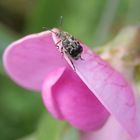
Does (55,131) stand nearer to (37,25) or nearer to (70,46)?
(70,46)

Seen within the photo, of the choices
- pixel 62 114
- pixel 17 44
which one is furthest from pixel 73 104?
pixel 17 44

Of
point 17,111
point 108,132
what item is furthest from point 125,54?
point 17,111

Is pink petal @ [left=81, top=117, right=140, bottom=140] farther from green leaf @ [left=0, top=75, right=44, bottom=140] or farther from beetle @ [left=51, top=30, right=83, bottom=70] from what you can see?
green leaf @ [left=0, top=75, right=44, bottom=140]

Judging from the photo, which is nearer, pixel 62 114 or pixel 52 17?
pixel 62 114

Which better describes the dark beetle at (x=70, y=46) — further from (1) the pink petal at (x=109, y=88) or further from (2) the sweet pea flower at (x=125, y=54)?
(2) the sweet pea flower at (x=125, y=54)

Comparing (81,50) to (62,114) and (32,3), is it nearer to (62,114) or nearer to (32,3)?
(62,114)

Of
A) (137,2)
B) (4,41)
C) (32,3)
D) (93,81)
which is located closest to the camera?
(93,81)

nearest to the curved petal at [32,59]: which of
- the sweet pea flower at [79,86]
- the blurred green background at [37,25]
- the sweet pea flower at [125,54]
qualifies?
the sweet pea flower at [79,86]

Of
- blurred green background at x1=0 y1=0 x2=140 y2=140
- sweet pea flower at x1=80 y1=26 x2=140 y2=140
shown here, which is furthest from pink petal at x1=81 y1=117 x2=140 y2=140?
blurred green background at x1=0 y1=0 x2=140 y2=140
